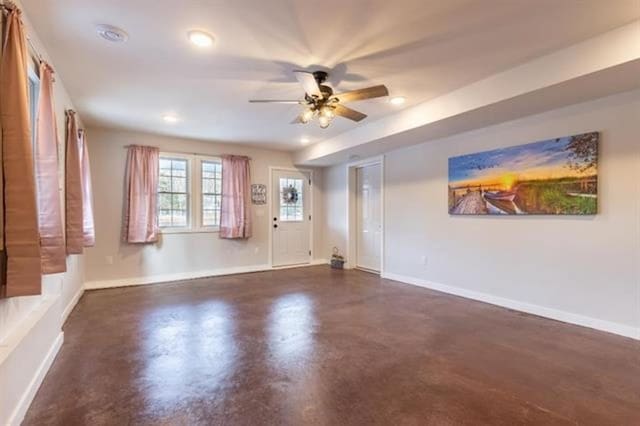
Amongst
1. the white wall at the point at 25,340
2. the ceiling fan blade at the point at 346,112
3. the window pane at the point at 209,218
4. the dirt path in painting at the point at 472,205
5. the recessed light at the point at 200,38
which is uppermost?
the recessed light at the point at 200,38

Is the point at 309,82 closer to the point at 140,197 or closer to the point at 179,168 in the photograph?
the point at 140,197

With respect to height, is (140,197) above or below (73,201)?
above

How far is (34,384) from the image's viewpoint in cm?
224

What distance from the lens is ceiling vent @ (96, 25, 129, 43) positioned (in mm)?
2475

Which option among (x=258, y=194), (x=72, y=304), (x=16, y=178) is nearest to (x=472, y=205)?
(x=258, y=194)

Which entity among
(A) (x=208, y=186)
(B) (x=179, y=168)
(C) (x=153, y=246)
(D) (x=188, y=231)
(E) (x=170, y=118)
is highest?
(E) (x=170, y=118)

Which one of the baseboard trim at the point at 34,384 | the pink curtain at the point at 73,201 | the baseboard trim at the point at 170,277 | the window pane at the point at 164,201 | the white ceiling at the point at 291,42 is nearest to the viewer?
the baseboard trim at the point at 34,384

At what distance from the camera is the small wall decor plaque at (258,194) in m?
6.86

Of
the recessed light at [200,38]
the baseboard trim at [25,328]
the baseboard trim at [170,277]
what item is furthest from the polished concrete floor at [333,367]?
the recessed light at [200,38]

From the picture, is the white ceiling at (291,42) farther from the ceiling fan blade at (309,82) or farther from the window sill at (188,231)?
the window sill at (188,231)

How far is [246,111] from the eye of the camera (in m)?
4.43

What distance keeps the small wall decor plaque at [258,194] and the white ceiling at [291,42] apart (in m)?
2.86

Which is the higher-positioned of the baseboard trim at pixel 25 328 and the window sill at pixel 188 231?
the window sill at pixel 188 231

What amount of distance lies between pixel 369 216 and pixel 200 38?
4.81 m
